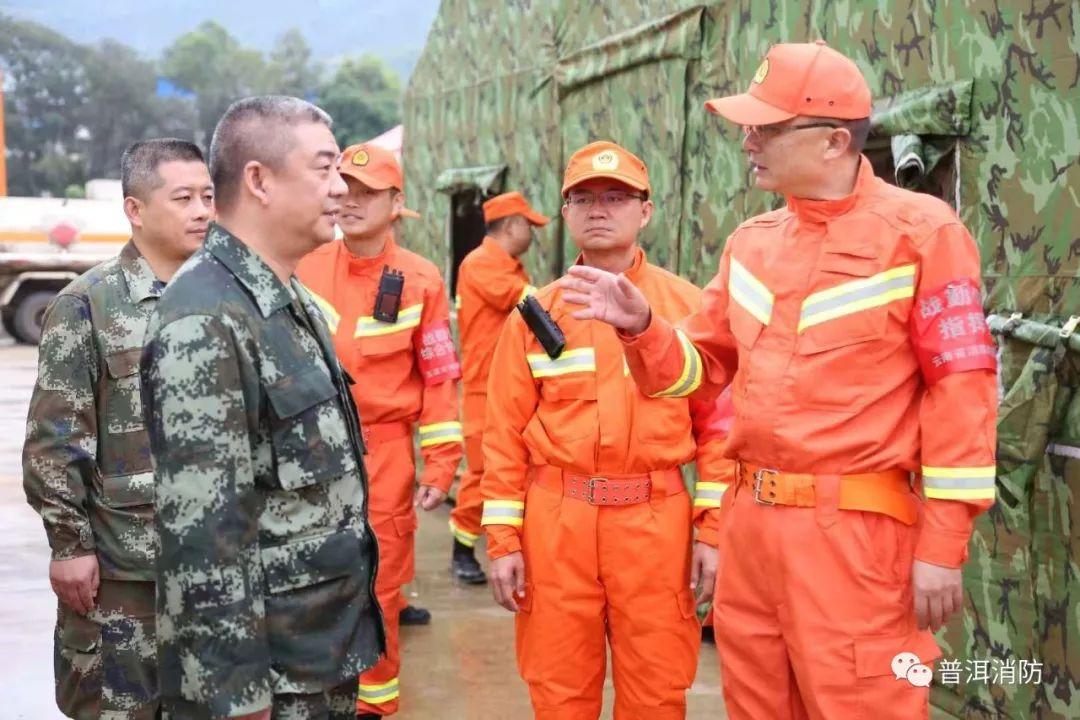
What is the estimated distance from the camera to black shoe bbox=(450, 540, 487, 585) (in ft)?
22.4

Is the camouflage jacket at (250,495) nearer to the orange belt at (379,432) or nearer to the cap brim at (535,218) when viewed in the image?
the orange belt at (379,432)

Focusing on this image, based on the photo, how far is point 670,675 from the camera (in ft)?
11.4

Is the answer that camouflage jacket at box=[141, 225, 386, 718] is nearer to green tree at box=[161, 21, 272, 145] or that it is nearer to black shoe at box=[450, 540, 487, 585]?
black shoe at box=[450, 540, 487, 585]

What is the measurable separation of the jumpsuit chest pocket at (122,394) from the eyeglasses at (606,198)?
4.52ft

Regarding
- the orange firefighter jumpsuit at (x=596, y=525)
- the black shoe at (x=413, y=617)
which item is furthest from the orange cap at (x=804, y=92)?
the black shoe at (x=413, y=617)

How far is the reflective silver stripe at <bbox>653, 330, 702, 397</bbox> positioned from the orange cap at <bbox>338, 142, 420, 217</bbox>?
1.85 metres

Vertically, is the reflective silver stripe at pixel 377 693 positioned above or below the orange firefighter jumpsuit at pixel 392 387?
below

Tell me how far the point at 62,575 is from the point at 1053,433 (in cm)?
296

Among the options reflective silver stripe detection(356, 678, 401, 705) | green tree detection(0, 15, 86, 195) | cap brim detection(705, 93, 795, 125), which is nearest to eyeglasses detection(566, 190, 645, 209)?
cap brim detection(705, 93, 795, 125)

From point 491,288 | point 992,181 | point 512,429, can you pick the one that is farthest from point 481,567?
point 992,181

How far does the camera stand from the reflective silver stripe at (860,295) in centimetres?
277

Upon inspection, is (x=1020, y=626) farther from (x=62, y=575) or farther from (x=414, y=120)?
(x=414, y=120)

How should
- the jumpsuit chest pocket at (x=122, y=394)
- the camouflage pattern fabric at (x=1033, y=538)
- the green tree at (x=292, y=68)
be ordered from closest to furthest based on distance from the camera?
the jumpsuit chest pocket at (x=122, y=394) → the camouflage pattern fabric at (x=1033, y=538) → the green tree at (x=292, y=68)

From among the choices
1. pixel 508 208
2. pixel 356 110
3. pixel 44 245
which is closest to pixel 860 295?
pixel 508 208
